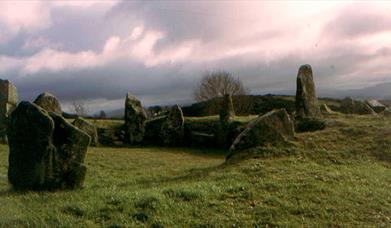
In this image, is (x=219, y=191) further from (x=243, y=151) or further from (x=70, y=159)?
(x=243, y=151)

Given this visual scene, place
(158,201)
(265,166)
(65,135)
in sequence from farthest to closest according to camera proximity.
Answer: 1. (265,166)
2. (65,135)
3. (158,201)

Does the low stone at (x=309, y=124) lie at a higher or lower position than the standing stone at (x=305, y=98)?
lower

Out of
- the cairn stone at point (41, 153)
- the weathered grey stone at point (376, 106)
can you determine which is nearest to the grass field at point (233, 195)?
the cairn stone at point (41, 153)

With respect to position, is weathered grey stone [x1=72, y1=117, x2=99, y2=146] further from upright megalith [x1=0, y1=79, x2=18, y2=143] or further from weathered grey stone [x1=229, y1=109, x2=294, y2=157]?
weathered grey stone [x1=229, y1=109, x2=294, y2=157]

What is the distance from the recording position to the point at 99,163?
1764 cm

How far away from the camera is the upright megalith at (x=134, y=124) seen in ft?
89.8

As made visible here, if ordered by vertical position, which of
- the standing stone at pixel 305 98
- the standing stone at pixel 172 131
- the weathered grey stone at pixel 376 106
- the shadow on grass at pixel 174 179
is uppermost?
the standing stone at pixel 305 98

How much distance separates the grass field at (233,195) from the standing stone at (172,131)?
1031 cm

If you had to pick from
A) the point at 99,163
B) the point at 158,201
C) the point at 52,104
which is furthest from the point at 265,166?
the point at 52,104

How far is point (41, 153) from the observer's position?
12.0m

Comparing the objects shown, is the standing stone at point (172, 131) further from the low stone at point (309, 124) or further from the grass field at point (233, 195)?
the grass field at point (233, 195)

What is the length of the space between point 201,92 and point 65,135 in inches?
1997

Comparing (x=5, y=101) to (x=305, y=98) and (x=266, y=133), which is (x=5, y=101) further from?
(x=305, y=98)

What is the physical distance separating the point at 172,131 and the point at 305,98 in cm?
706
